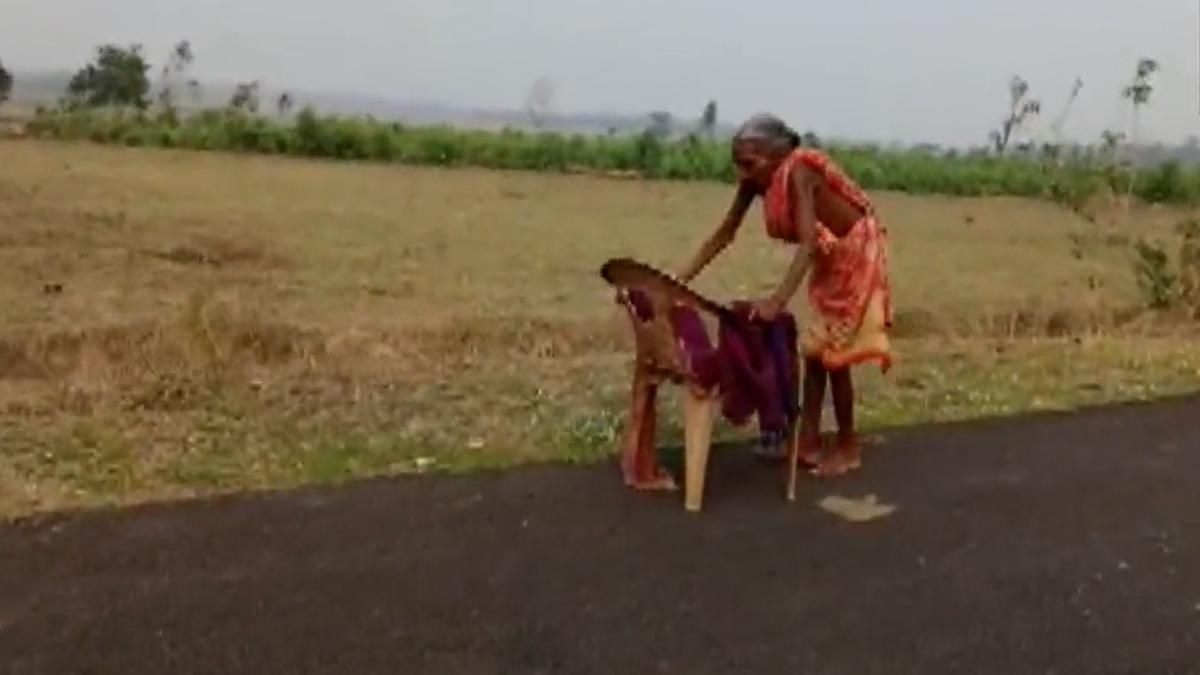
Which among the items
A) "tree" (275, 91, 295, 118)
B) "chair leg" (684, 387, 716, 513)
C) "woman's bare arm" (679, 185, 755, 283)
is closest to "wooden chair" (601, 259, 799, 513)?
"chair leg" (684, 387, 716, 513)

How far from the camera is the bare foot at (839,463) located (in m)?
6.89

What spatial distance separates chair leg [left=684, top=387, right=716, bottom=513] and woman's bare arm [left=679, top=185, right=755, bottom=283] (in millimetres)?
559

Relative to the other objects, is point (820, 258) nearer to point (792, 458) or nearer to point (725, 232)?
point (725, 232)

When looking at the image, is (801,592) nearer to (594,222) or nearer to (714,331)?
(714,331)

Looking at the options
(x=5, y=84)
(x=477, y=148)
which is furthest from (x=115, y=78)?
(x=477, y=148)

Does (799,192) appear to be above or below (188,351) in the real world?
above

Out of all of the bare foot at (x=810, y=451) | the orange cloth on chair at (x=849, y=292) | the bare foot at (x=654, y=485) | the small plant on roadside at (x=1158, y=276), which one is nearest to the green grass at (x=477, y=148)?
the small plant on roadside at (x=1158, y=276)

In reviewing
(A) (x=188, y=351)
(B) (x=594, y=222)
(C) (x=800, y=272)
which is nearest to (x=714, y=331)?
(C) (x=800, y=272)

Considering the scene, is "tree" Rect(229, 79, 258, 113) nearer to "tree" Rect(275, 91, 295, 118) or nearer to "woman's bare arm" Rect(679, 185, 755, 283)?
"tree" Rect(275, 91, 295, 118)

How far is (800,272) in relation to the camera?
6289 millimetres

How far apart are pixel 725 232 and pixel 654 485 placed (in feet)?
3.62

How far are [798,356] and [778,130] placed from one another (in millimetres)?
933

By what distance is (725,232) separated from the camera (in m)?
6.80

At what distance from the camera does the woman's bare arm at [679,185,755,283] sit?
667 centimetres
